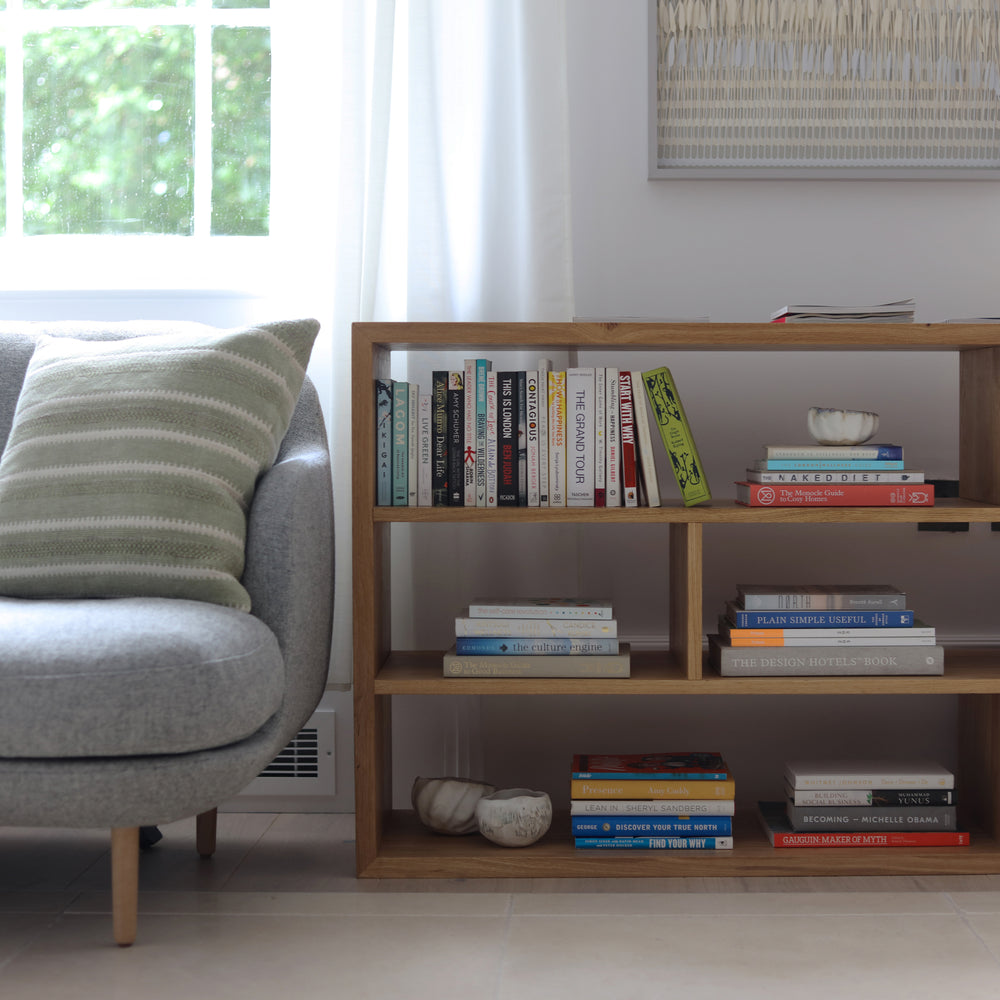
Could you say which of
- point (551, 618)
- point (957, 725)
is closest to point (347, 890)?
point (551, 618)

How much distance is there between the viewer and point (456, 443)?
5.67ft

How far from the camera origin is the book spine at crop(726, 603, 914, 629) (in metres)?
1.71

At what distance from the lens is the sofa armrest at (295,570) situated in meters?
1.53

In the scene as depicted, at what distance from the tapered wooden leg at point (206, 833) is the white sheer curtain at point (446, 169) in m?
0.43

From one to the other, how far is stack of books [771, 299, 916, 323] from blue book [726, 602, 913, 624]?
17.8 inches

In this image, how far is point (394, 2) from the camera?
1939 mm

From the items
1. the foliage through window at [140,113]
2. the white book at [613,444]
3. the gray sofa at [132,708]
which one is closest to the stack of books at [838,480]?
the white book at [613,444]

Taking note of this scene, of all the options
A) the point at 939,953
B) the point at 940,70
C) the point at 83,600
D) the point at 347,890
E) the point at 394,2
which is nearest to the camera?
the point at 939,953

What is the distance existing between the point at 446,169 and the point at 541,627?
0.86 meters

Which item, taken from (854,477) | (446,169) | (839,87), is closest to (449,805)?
(854,477)

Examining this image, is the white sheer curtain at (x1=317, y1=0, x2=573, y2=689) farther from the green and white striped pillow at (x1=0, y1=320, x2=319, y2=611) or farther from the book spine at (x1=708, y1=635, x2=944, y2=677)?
the book spine at (x1=708, y1=635, x2=944, y2=677)

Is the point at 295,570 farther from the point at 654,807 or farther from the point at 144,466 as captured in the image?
the point at 654,807

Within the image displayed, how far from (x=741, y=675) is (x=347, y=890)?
2.24 ft

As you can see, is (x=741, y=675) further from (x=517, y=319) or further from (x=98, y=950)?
(x=98, y=950)
